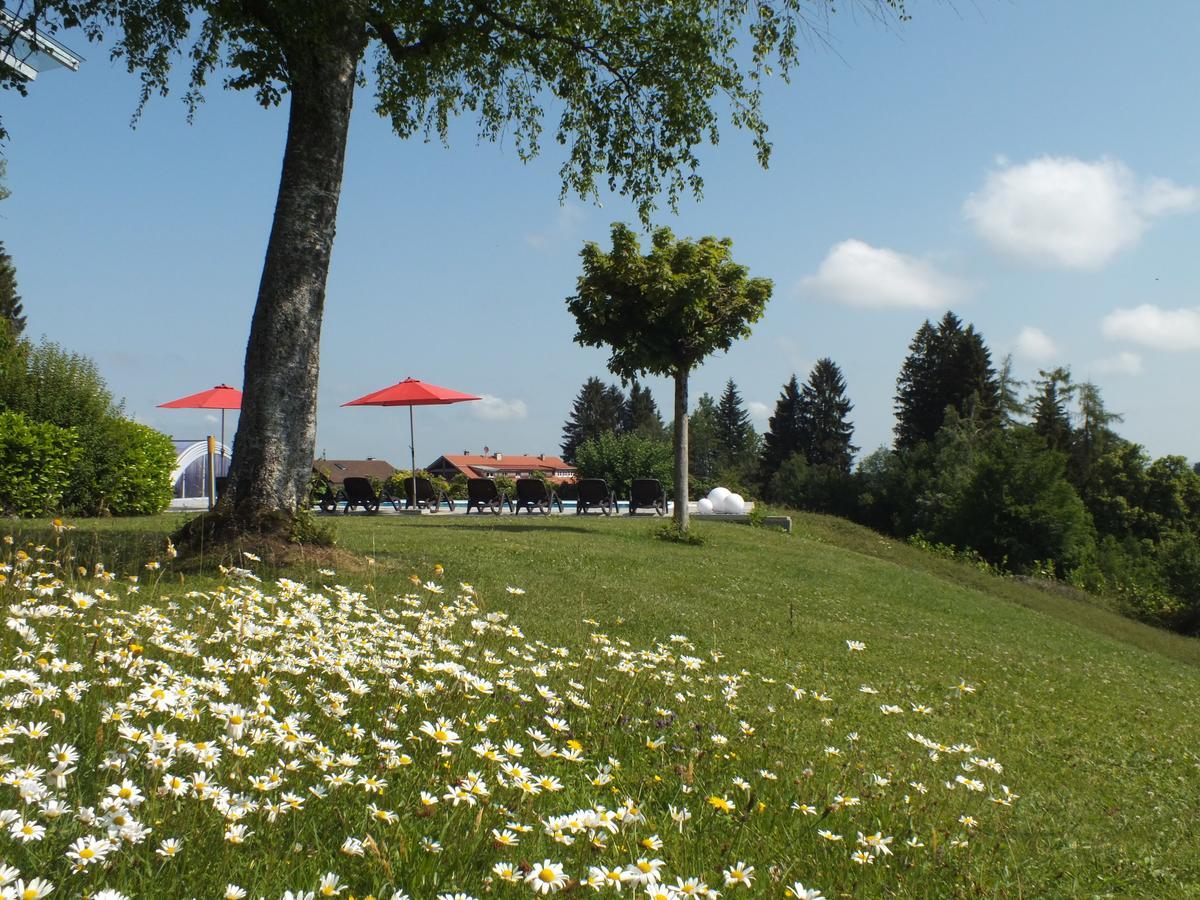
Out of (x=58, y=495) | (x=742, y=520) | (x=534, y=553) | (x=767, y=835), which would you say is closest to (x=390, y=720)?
(x=767, y=835)

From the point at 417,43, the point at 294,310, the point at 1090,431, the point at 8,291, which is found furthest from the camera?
the point at 1090,431

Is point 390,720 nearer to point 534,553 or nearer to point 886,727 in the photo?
point 886,727

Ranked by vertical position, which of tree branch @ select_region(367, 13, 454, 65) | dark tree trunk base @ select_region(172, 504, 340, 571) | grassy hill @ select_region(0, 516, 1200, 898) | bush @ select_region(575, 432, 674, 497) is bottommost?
grassy hill @ select_region(0, 516, 1200, 898)

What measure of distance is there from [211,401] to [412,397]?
17.1ft

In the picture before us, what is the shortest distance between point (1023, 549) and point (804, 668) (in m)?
34.5

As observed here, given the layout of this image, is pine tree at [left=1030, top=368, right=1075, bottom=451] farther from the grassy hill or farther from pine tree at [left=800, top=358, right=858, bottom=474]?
the grassy hill

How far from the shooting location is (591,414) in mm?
106438

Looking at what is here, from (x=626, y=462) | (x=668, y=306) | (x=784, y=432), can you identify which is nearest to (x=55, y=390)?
(x=668, y=306)

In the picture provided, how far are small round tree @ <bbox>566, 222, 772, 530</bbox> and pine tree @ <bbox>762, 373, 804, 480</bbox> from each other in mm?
63849

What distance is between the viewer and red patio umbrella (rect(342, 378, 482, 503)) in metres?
24.9

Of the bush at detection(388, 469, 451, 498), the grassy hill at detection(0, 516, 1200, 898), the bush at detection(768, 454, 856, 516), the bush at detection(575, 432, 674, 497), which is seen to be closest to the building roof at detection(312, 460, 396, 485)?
the bush at detection(575, 432, 674, 497)

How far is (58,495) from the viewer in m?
16.9

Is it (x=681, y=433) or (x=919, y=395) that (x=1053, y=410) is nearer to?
(x=919, y=395)

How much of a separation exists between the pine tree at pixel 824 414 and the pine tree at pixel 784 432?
612 mm
